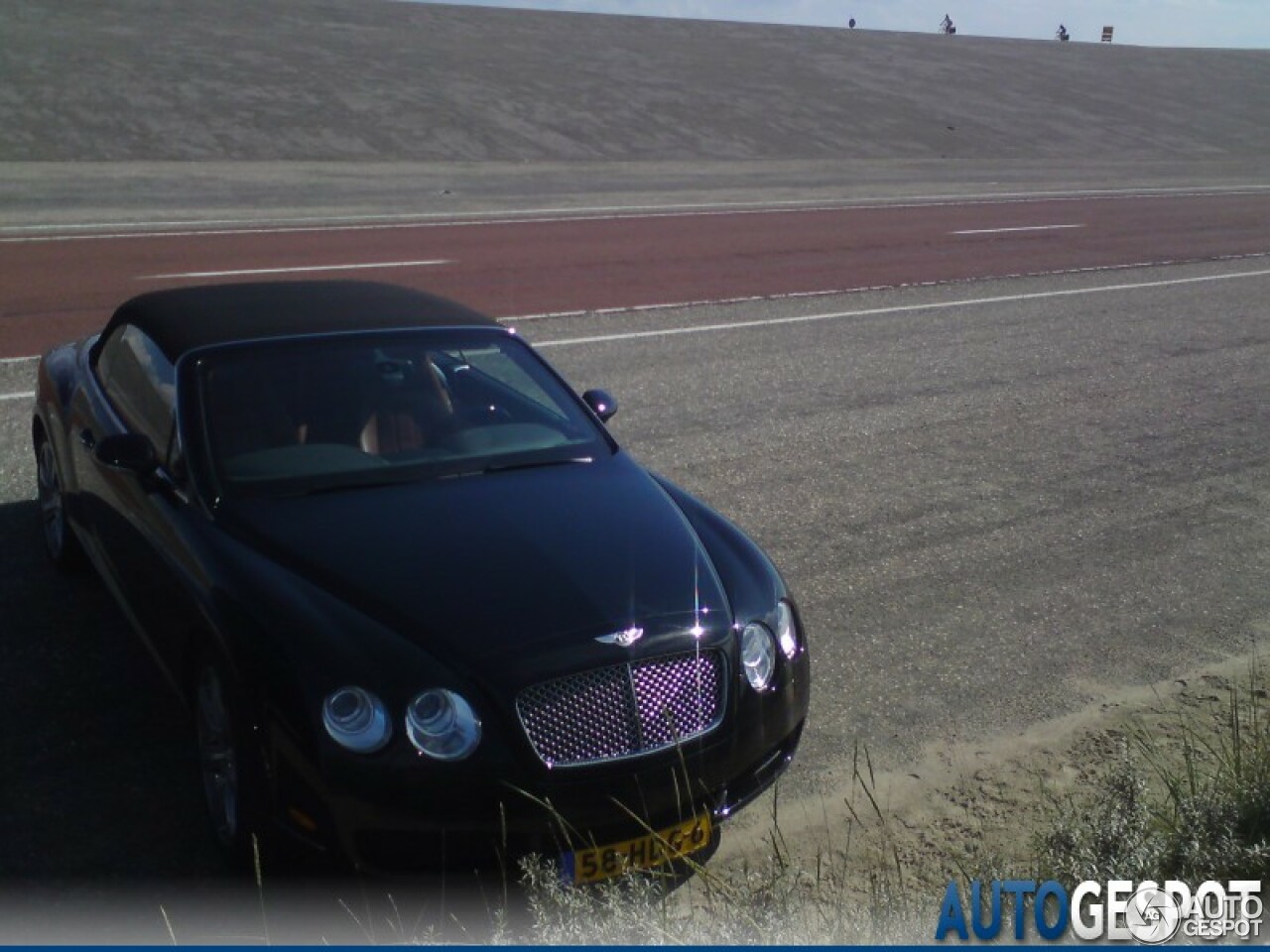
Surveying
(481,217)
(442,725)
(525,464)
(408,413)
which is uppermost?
(408,413)

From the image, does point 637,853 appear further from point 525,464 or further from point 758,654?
point 525,464

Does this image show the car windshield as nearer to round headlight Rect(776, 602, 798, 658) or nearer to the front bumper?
round headlight Rect(776, 602, 798, 658)

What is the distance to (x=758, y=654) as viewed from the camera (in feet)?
14.6

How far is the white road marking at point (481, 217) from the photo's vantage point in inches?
717

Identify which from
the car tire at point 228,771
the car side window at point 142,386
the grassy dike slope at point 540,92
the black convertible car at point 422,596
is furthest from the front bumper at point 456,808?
the grassy dike slope at point 540,92

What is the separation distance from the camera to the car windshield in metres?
5.02

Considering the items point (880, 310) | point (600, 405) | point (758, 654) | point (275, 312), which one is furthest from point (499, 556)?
point (880, 310)

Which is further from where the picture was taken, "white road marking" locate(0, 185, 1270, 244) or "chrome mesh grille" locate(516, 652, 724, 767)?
"white road marking" locate(0, 185, 1270, 244)

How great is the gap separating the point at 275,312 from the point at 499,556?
182cm

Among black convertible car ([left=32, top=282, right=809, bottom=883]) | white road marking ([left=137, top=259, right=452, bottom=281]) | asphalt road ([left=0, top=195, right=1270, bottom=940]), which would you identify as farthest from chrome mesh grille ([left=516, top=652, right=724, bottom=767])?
white road marking ([left=137, top=259, right=452, bottom=281])

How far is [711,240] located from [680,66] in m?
31.3

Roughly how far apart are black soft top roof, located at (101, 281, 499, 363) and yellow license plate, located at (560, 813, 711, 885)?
7.99 ft

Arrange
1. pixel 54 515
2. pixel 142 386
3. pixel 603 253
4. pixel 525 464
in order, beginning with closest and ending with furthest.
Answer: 1. pixel 525 464
2. pixel 142 386
3. pixel 54 515
4. pixel 603 253

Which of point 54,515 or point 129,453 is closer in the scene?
point 129,453
